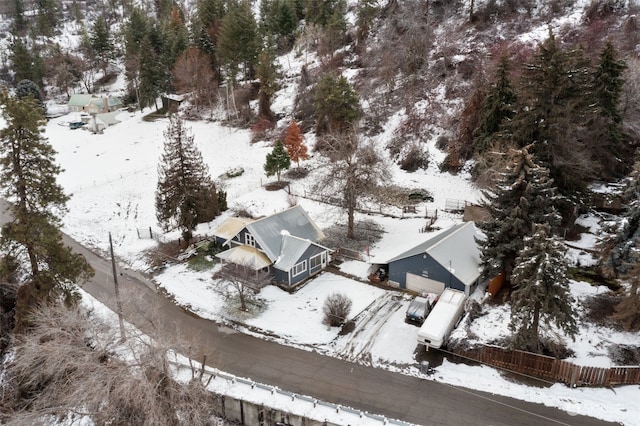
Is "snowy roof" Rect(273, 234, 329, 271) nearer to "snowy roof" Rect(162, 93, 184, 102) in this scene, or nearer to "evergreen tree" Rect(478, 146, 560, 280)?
"evergreen tree" Rect(478, 146, 560, 280)

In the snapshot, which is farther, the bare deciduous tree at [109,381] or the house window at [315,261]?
the house window at [315,261]

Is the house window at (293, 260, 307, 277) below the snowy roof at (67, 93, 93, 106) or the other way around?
below

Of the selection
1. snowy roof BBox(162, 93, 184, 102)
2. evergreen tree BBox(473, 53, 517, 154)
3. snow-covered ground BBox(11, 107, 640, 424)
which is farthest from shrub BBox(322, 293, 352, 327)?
snowy roof BBox(162, 93, 184, 102)

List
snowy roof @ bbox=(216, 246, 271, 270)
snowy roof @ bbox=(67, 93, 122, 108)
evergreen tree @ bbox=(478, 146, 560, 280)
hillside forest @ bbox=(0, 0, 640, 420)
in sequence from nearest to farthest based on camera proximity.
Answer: hillside forest @ bbox=(0, 0, 640, 420)
evergreen tree @ bbox=(478, 146, 560, 280)
snowy roof @ bbox=(216, 246, 271, 270)
snowy roof @ bbox=(67, 93, 122, 108)

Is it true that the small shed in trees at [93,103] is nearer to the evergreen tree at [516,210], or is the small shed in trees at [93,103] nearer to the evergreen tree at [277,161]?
the evergreen tree at [277,161]

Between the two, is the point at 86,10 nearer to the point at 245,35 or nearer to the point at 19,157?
the point at 245,35

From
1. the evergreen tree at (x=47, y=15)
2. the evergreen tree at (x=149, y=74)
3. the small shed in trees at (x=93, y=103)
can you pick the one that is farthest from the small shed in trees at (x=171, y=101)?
the evergreen tree at (x=47, y=15)
